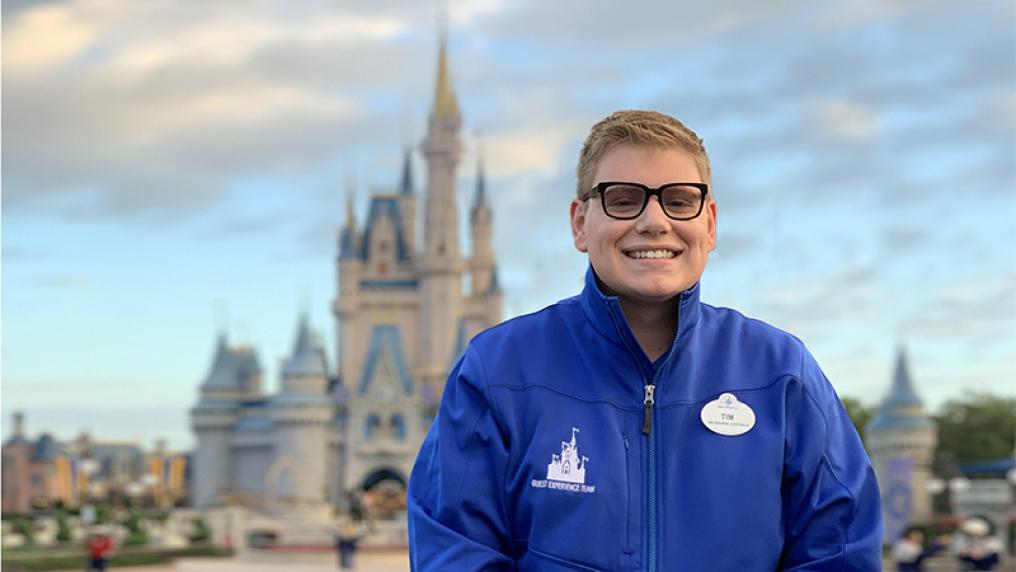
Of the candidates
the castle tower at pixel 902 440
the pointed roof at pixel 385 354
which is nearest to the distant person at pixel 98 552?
the castle tower at pixel 902 440

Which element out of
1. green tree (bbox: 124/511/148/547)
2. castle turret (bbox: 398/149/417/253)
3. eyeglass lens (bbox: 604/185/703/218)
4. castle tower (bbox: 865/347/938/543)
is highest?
castle turret (bbox: 398/149/417/253)

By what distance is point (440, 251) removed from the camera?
248 ft

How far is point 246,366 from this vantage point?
7594 centimetres

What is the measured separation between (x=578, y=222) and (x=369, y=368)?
70049mm

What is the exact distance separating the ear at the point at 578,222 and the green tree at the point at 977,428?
65.6 m

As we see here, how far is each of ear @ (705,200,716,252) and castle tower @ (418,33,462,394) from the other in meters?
70.6

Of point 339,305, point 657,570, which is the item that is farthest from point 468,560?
point 339,305

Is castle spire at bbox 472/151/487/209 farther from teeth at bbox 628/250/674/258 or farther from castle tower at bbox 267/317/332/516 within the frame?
teeth at bbox 628/250/674/258

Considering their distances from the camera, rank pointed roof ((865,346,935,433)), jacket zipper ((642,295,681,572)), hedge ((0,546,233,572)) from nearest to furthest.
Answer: jacket zipper ((642,295,681,572))
hedge ((0,546,233,572))
pointed roof ((865,346,935,433))

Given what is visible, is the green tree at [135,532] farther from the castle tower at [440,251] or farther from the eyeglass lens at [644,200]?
the eyeglass lens at [644,200]

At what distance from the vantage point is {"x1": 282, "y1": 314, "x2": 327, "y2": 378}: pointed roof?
69.5 metres

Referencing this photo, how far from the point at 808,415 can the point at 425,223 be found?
74.0 metres

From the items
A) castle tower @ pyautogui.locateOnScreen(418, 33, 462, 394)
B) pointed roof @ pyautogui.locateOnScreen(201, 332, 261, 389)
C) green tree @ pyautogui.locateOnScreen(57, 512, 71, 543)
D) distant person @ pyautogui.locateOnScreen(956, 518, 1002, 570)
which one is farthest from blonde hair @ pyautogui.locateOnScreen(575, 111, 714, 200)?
pointed roof @ pyautogui.locateOnScreen(201, 332, 261, 389)

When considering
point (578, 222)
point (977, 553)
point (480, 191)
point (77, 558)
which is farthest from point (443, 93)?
point (578, 222)
